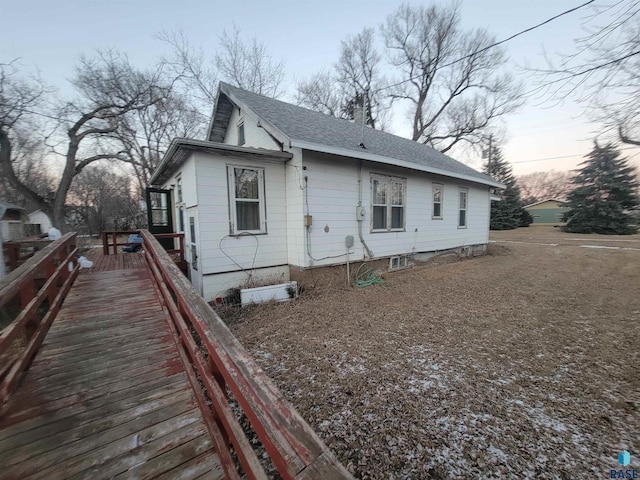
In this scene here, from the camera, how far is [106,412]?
1.84 m

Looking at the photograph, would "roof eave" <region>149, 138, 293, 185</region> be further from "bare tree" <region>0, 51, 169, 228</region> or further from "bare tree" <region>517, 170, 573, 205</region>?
"bare tree" <region>517, 170, 573, 205</region>

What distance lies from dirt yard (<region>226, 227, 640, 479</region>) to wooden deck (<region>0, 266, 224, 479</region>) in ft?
4.00

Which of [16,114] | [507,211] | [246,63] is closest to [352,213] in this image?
[246,63]

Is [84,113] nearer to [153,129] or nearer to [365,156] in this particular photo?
[153,129]

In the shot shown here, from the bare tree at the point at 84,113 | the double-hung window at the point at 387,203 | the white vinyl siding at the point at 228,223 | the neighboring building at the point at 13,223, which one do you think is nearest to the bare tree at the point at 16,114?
the bare tree at the point at 84,113

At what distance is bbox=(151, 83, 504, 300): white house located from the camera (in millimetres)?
5749

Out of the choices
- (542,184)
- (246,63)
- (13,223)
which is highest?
(246,63)

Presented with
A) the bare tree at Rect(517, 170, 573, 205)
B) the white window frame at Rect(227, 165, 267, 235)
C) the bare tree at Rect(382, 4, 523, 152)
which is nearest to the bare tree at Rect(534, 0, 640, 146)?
the white window frame at Rect(227, 165, 267, 235)

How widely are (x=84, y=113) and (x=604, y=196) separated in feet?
123

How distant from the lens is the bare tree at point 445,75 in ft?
60.6

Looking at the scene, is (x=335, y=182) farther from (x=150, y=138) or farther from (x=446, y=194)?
(x=150, y=138)

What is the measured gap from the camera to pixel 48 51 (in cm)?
1208

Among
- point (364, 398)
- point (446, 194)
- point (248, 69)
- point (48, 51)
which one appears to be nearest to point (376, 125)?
point (248, 69)

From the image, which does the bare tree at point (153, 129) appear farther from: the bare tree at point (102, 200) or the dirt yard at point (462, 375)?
the dirt yard at point (462, 375)
